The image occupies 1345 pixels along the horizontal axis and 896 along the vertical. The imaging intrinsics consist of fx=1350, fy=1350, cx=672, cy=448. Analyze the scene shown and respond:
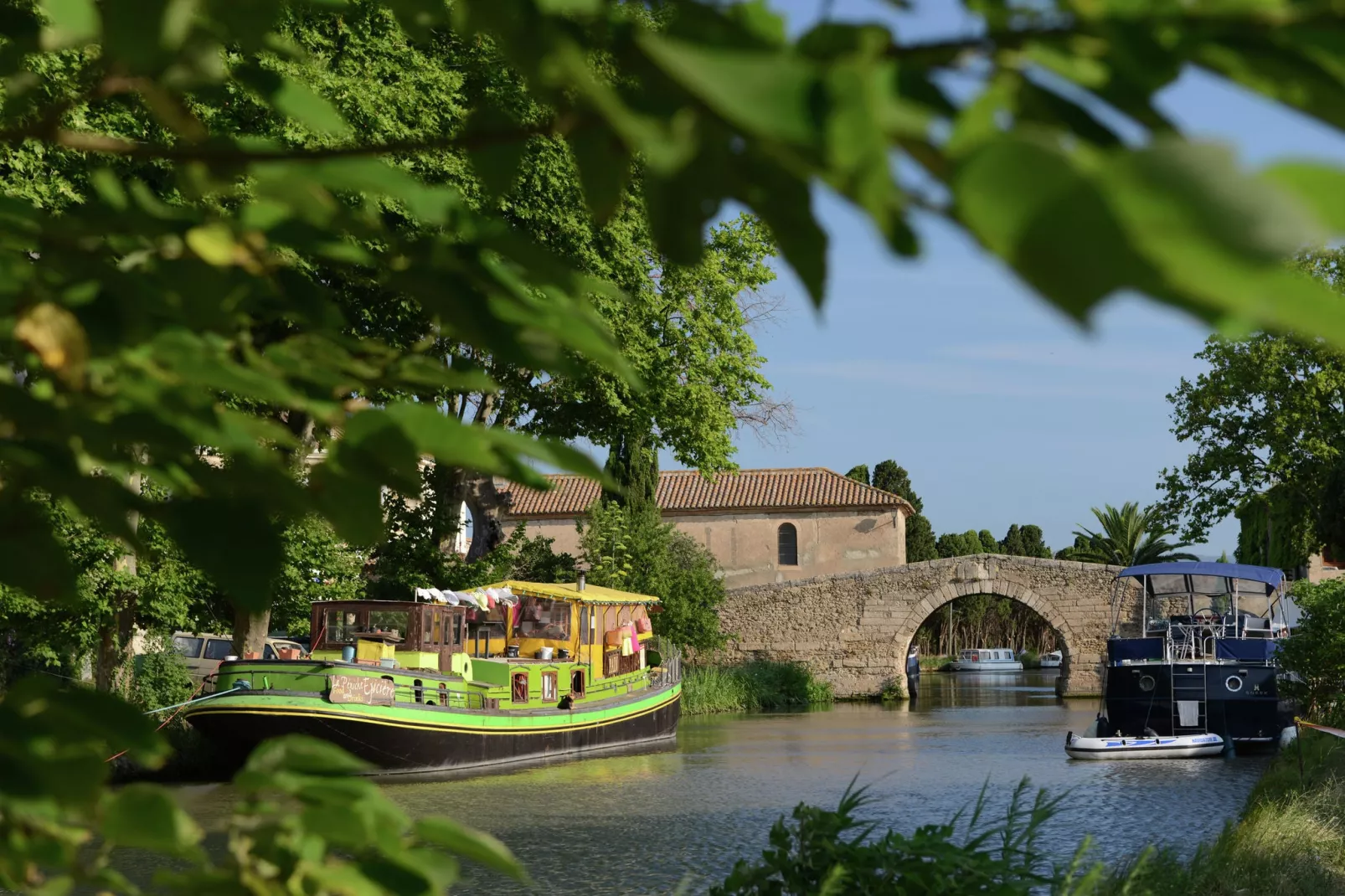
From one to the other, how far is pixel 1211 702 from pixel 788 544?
81.6 feet

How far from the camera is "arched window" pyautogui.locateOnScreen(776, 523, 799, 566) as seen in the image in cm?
4316

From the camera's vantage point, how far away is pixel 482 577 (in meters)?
21.4

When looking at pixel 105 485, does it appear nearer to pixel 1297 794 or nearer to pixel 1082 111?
pixel 1082 111

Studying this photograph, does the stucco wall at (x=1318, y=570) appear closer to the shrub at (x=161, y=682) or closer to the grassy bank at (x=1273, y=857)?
the grassy bank at (x=1273, y=857)

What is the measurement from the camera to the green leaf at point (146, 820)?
1.00 m

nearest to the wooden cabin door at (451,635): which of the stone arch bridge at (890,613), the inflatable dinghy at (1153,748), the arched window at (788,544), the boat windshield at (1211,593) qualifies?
the inflatable dinghy at (1153,748)

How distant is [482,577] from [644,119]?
21.0 metres

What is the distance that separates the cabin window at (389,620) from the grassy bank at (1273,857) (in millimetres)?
10345

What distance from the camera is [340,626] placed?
1694 cm

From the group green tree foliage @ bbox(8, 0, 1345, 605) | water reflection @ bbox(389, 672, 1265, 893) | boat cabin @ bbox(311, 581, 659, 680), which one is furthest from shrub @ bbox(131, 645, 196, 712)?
green tree foliage @ bbox(8, 0, 1345, 605)

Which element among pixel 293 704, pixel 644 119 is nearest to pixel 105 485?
pixel 644 119

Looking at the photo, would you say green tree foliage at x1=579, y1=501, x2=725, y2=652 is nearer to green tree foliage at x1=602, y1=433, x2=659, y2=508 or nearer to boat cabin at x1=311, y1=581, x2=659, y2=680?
green tree foliage at x1=602, y1=433, x2=659, y2=508

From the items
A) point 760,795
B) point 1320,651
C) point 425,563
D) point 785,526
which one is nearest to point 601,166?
point 760,795

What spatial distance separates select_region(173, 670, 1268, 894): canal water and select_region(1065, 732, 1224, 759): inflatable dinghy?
247 mm
